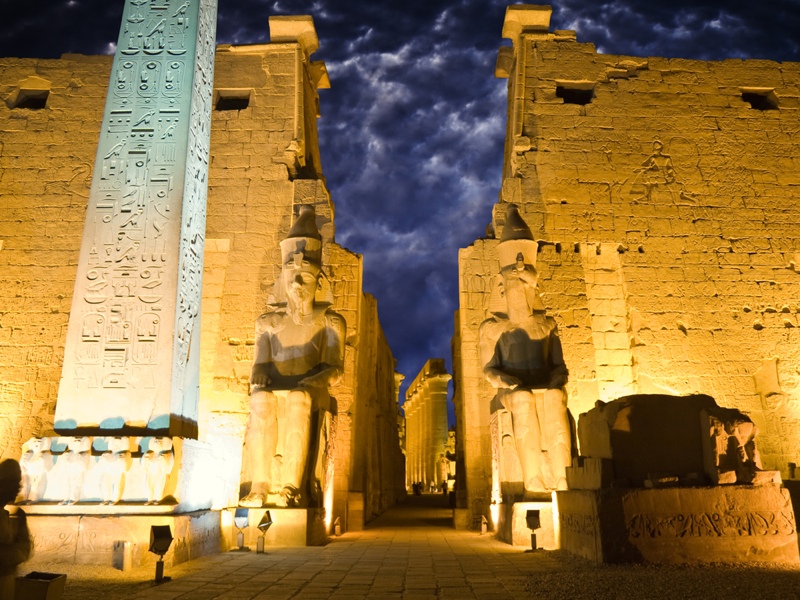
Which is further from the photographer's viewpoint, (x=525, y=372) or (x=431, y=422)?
(x=431, y=422)

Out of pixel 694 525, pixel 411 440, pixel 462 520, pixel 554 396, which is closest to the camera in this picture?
pixel 694 525

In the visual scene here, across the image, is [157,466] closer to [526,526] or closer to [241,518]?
[241,518]

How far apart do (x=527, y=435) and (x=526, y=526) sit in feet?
2.59

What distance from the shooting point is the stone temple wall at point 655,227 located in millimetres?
7848

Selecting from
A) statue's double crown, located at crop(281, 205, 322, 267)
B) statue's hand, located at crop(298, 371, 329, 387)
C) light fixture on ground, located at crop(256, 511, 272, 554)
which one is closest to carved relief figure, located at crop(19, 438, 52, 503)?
light fixture on ground, located at crop(256, 511, 272, 554)

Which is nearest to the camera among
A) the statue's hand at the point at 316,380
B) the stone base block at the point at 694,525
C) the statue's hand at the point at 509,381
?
the stone base block at the point at 694,525

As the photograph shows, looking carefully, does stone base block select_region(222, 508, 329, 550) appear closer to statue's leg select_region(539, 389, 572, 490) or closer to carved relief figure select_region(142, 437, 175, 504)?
carved relief figure select_region(142, 437, 175, 504)

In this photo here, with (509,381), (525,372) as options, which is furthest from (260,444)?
(525,372)

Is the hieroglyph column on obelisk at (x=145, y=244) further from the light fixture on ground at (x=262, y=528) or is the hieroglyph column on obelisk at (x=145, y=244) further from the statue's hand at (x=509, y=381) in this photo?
the statue's hand at (x=509, y=381)

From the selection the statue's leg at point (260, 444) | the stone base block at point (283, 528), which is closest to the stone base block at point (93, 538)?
the stone base block at point (283, 528)

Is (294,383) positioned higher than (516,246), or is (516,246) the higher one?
(516,246)

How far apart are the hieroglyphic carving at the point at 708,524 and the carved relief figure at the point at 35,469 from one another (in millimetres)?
3738

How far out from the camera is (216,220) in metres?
8.41

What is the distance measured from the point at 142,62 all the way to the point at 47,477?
3257mm
